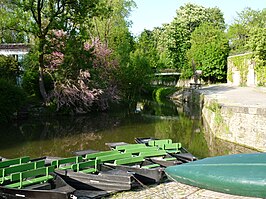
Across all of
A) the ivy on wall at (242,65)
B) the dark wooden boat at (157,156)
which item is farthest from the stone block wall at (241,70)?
the dark wooden boat at (157,156)

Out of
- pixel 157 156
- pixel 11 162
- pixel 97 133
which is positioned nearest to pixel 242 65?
pixel 97 133

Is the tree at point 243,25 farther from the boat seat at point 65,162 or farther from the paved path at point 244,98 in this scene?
the boat seat at point 65,162

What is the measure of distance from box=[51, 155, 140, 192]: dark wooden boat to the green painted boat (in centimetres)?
629

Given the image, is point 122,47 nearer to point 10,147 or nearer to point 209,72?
point 209,72

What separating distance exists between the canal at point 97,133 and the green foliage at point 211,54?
2101 cm

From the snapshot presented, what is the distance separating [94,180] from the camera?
9461mm

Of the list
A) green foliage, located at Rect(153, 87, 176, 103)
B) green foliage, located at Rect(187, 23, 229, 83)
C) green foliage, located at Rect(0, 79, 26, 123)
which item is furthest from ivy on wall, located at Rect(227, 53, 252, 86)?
green foliage, located at Rect(0, 79, 26, 123)

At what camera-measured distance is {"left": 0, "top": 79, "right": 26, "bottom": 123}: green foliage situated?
23.5 meters

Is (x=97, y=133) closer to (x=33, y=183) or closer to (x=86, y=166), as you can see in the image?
(x=86, y=166)

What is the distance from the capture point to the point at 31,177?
31.6 ft

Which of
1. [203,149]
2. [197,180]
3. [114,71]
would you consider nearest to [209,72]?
[114,71]

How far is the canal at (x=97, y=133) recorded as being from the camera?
16.9 m

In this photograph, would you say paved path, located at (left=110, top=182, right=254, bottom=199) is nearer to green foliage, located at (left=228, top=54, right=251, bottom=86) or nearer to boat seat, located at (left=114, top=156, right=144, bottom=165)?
boat seat, located at (left=114, top=156, right=144, bottom=165)

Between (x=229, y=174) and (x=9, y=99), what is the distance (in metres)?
22.9
